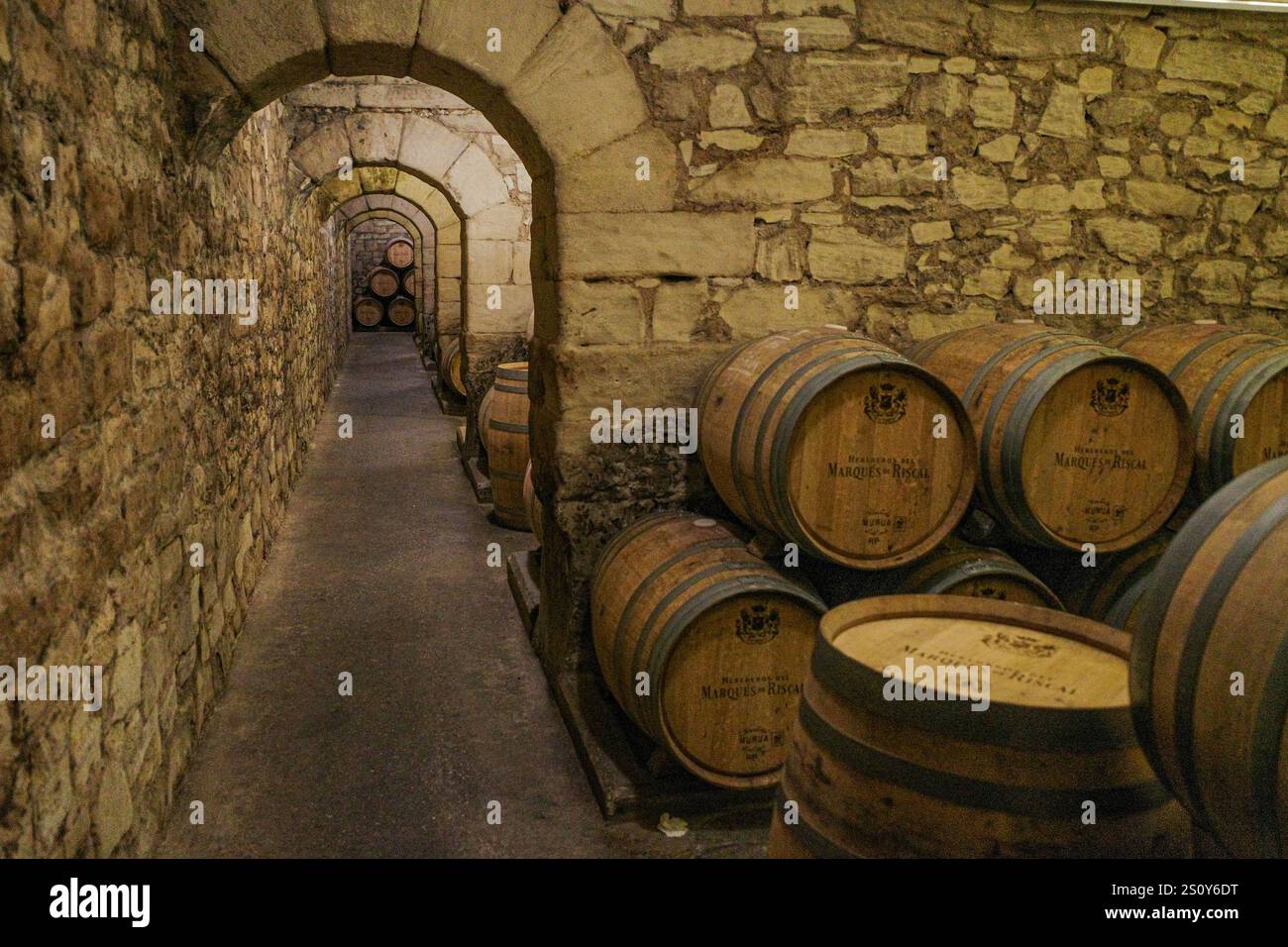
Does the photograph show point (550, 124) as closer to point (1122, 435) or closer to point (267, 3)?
point (267, 3)

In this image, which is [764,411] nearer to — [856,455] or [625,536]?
[856,455]

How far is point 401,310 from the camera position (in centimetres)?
2238

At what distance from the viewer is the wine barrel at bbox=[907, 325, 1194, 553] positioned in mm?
2697

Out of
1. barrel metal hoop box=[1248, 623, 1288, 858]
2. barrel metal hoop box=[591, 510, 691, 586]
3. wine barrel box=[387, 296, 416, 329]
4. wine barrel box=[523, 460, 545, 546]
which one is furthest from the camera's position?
wine barrel box=[387, 296, 416, 329]

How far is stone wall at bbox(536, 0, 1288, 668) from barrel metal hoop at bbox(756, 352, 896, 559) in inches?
33.8

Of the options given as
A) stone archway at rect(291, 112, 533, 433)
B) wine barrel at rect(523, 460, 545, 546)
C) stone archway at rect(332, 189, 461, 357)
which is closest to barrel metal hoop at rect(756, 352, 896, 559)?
wine barrel at rect(523, 460, 545, 546)

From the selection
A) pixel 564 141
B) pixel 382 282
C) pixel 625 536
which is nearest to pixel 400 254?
pixel 382 282

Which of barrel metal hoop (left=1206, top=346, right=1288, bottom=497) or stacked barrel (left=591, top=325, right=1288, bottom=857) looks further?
barrel metal hoop (left=1206, top=346, right=1288, bottom=497)

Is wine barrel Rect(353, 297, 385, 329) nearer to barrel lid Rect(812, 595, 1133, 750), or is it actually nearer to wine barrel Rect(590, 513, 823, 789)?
wine barrel Rect(590, 513, 823, 789)

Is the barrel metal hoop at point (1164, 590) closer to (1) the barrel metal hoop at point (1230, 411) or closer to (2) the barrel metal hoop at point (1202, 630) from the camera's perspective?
(2) the barrel metal hoop at point (1202, 630)

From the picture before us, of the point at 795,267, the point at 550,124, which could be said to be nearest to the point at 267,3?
the point at 550,124

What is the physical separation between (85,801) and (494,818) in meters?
1.14

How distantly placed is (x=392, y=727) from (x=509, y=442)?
2.71 m

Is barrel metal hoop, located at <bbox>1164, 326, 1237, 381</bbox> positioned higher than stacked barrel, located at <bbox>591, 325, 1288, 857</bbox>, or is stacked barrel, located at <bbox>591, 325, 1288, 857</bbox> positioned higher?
barrel metal hoop, located at <bbox>1164, 326, 1237, 381</bbox>
